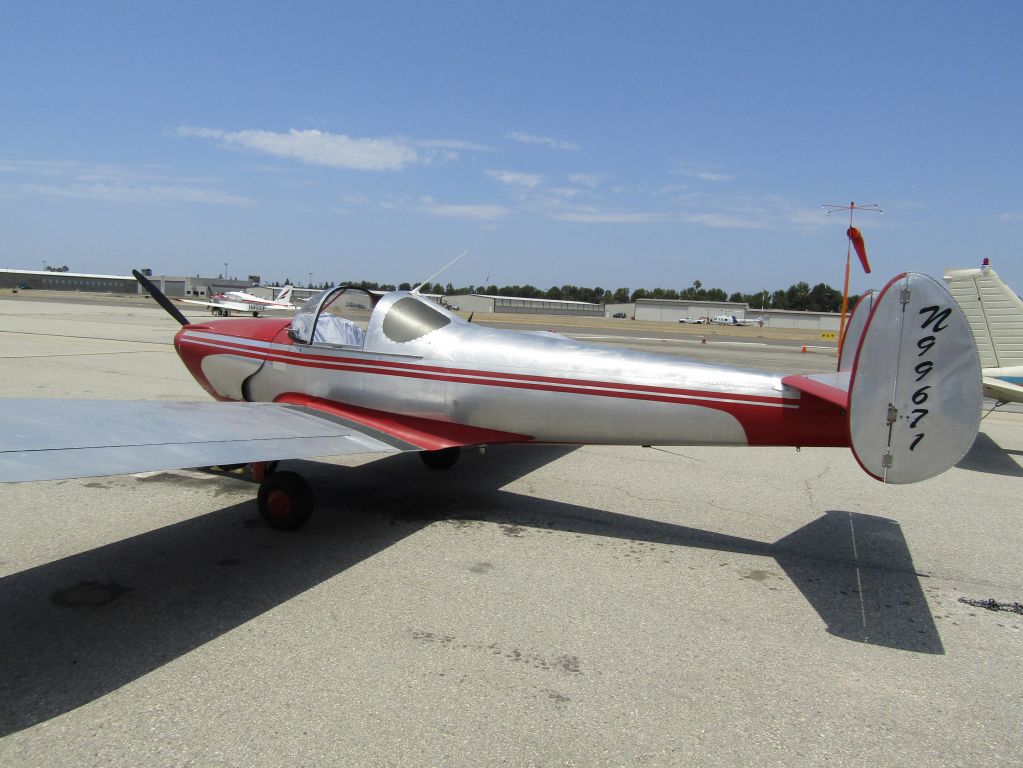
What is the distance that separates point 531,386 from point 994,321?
8467 mm

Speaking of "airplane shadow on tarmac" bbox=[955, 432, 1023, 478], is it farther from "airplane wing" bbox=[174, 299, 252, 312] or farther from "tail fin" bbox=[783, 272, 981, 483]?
"airplane wing" bbox=[174, 299, 252, 312]

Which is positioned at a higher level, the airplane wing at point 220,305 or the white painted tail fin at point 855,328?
the white painted tail fin at point 855,328

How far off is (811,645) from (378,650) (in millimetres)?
2525

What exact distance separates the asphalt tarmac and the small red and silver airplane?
0.89m

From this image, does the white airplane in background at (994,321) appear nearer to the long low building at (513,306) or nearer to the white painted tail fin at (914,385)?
the white painted tail fin at (914,385)

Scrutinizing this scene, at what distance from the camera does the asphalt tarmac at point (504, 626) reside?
2.90m

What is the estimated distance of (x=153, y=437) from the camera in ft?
13.9

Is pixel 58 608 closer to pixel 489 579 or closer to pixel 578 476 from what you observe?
pixel 489 579

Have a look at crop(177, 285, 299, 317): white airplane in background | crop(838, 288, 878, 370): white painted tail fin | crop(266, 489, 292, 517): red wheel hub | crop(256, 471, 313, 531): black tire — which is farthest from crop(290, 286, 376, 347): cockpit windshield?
crop(177, 285, 299, 317): white airplane in background

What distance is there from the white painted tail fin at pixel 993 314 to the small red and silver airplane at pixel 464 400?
6.40 meters

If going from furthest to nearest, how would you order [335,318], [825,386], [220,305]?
[220,305]
[335,318]
[825,386]

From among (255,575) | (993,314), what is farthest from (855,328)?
(993,314)

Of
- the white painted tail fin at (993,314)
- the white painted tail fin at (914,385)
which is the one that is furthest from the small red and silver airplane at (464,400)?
the white painted tail fin at (993,314)

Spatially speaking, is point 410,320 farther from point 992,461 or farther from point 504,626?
point 992,461
